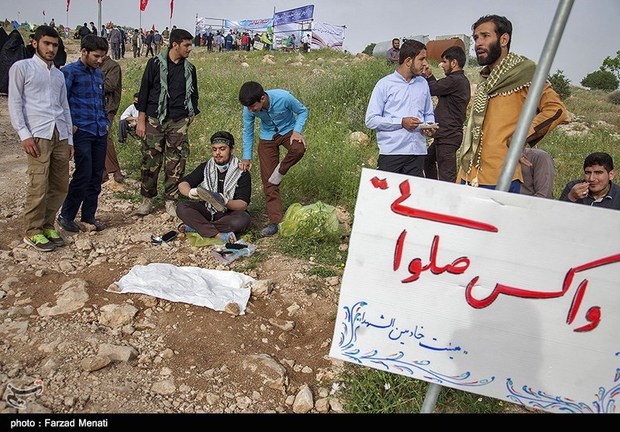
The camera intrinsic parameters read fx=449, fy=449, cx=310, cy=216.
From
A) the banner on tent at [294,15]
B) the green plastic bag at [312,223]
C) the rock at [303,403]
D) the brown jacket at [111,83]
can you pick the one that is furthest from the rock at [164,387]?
the banner on tent at [294,15]

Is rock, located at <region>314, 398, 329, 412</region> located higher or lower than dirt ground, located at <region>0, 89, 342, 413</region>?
higher

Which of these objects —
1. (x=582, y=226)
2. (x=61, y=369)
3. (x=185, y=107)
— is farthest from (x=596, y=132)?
(x=61, y=369)

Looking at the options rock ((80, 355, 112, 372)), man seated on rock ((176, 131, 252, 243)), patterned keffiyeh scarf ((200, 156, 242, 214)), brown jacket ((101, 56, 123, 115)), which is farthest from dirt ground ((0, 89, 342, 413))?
brown jacket ((101, 56, 123, 115))

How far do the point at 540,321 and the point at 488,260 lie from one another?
288 mm

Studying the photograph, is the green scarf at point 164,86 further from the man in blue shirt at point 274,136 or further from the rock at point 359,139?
the rock at point 359,139

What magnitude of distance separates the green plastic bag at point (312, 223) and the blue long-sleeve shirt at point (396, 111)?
0.91 m

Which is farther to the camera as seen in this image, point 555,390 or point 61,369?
point 61,369

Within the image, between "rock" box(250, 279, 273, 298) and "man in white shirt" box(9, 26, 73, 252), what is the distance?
1.76m

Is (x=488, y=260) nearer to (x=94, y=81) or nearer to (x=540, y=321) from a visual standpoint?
(x=540, y=321)

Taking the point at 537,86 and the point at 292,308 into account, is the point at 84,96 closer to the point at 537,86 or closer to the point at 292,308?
the point at 292,308

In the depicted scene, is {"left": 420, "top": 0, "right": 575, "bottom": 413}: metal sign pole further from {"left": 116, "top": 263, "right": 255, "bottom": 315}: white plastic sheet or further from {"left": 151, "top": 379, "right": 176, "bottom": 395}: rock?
{"left": 116, "top": 263, "right": 255, "bottom": 315}: white plastic sheet

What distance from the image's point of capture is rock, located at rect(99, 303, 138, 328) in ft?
8.93

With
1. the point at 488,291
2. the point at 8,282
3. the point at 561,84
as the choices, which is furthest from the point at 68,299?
the point at 561,84
